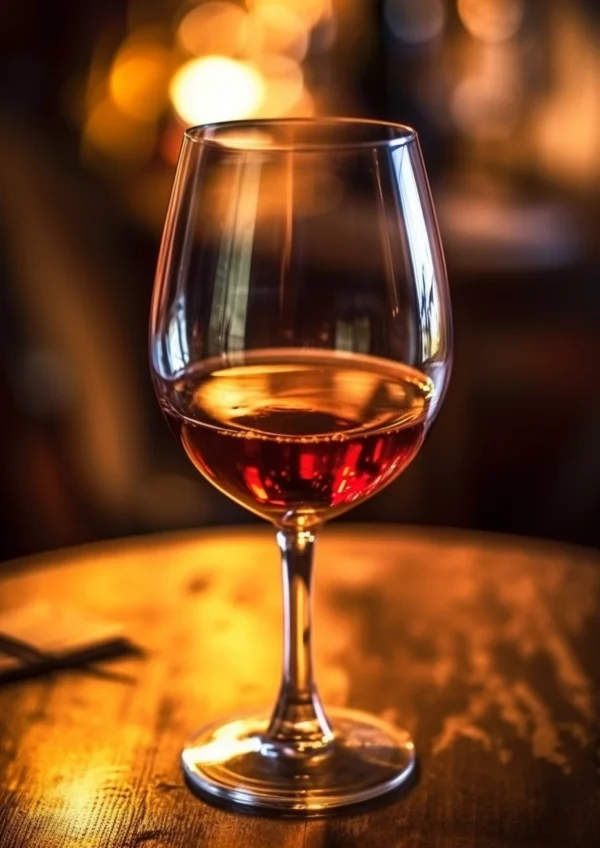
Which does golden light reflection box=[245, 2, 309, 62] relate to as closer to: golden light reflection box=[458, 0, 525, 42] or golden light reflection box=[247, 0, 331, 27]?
golden light reflection box=[247, 0, 331, 27]

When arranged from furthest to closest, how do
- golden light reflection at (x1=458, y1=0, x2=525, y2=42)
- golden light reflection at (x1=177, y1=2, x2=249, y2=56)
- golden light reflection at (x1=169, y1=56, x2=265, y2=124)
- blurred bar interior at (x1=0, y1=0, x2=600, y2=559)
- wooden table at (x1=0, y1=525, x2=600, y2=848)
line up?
golden light reflection at (x1=177, y1=2, x2=249, y2=56)
golden light reflection at (x1=458, y1=0, x2=525, y2=42)
golden light reflection at (x1=169, y1=56, x2=265, y2=124)
blurred bar interior at (x1=0, y1=0, x2=600, y2=559)
wooden table at (x1=0, y1=525, x2=600, y2=848)

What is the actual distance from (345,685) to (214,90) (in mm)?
2746

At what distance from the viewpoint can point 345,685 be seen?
0.80 meters

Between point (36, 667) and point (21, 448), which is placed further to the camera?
point (21, 448)

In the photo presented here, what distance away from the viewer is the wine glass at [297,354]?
2.18 feet

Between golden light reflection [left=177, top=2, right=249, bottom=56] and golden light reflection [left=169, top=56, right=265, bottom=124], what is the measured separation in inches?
4.0

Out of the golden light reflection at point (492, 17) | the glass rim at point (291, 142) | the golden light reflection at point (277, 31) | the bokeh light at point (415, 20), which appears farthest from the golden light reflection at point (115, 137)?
the glass rim at point (291, 142)

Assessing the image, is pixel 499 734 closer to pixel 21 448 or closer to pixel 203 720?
pixel 203 720

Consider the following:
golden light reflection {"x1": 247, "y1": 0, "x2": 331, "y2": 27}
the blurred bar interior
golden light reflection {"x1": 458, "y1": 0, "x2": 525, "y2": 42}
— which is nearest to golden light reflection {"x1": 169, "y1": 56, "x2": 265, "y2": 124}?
the blurred bar interior

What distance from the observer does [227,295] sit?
68cm

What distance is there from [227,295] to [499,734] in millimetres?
266

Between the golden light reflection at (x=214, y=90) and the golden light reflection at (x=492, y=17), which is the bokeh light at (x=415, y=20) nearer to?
the golden light reflection at (x=492, y=17)

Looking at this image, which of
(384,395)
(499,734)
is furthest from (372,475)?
(499,734)

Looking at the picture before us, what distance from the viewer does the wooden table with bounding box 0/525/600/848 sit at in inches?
24.8
